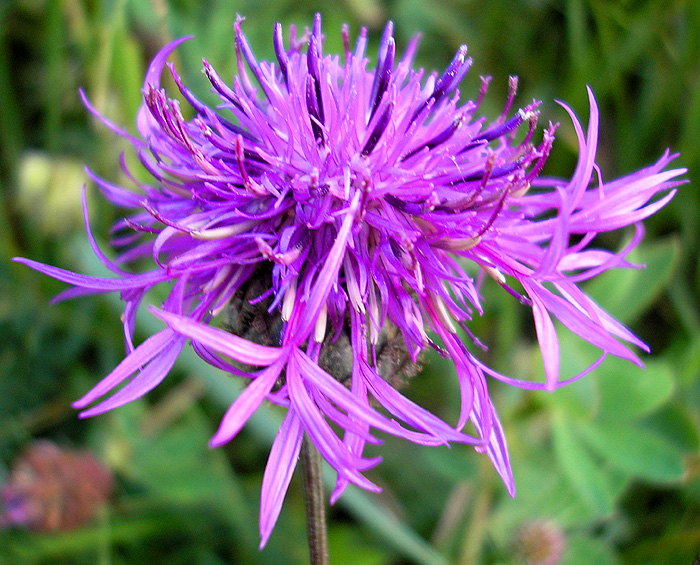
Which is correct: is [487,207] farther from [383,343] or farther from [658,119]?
[658,119]

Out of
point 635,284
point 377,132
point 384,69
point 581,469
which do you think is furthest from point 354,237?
point 635,284

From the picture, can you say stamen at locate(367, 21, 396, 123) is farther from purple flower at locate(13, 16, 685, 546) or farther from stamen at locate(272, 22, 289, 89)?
stamen at locate(272, 22, 289, 89)

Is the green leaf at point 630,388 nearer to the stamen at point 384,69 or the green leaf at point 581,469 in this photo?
the green leaf at point 581,469

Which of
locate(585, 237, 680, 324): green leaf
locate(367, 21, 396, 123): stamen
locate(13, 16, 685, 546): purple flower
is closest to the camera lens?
locate(13, 16, 685, 546): purple flower

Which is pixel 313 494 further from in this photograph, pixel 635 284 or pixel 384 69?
pixel 635 284

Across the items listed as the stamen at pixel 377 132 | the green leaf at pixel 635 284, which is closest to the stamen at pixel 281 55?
the stamen at pixel 377 132

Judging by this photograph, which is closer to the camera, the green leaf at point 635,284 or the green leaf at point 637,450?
the green leaf at point 637,450

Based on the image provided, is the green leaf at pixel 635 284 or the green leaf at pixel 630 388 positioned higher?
the green leaf at pixel 635 284

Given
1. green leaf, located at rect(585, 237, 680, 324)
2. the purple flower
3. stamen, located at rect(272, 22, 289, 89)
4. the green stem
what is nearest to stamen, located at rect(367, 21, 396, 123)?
the purple flower
